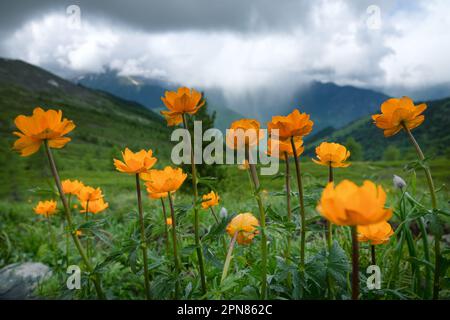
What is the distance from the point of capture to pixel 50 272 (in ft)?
11.2

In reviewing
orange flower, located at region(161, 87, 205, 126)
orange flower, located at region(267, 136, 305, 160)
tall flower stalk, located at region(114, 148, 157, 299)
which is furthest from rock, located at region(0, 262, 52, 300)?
orange flower, located at region(267, 136, 305, 160)

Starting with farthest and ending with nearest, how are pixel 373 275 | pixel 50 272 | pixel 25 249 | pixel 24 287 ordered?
1. pixel 25 249
2. pixel 50 272
3. pixel 24 287
4. pixel 373 275

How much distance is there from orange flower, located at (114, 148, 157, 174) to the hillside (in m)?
23.5

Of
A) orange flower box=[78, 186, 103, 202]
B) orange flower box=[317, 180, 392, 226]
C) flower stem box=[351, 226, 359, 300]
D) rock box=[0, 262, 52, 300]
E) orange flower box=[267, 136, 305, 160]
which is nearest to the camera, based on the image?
orange flower box=[317, 180, 392, 226]

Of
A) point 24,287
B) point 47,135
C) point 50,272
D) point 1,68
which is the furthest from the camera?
point 1,68

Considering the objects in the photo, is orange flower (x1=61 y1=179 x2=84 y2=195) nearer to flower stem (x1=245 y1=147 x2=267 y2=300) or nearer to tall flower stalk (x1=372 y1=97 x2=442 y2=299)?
flower stem (x1=245 y1=147 x2=267 y2=300)

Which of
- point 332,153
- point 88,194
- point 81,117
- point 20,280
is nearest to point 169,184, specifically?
point 332,153

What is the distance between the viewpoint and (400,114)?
1.45m

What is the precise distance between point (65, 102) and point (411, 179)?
124m

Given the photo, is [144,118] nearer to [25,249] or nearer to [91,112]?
[91,112]

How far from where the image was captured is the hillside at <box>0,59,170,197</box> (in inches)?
2567

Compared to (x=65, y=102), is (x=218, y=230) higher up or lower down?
lower down

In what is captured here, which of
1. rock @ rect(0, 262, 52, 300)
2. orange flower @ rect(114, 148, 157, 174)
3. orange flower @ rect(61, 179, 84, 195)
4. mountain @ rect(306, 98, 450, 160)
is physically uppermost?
mountain @ rect(306, 98, 450, 160)
